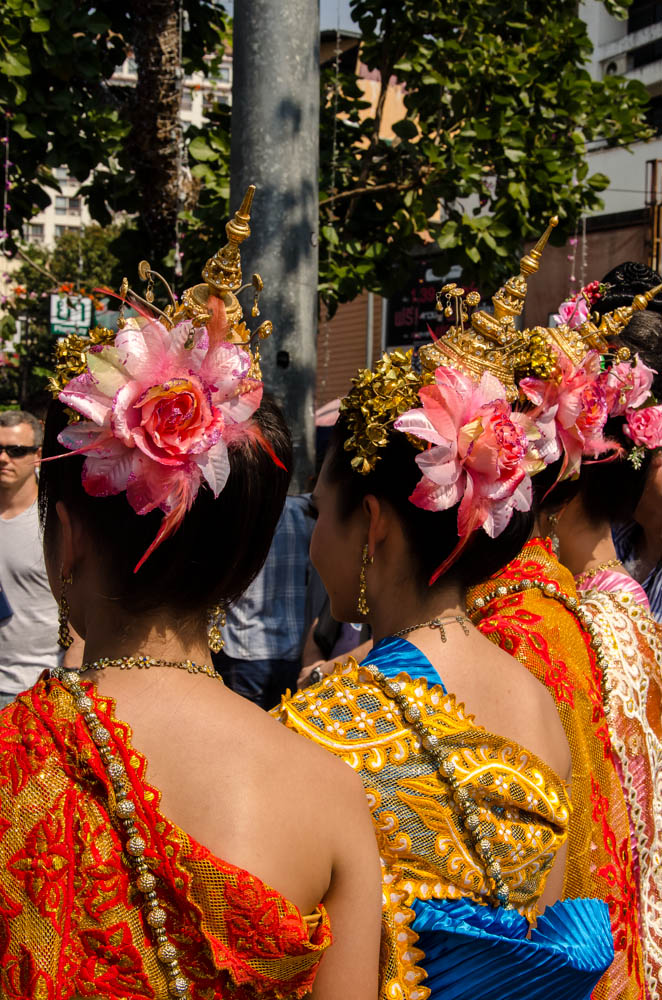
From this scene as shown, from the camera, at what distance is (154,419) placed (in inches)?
49.5

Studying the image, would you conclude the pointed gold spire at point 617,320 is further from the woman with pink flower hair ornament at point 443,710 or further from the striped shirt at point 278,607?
the striped shirt at point 278,607

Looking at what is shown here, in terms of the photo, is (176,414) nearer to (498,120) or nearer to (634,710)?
(634,710)

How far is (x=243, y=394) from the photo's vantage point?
4.38ft

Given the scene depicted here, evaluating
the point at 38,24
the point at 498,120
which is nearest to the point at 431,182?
the point at 498,120

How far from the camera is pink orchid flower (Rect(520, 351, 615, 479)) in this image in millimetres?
2174

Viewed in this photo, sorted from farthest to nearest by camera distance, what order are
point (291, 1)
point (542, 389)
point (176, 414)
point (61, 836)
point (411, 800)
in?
point (291, 1)
point (542, 389)
point (411, 800)
point (176, 414)
point (61, 836)

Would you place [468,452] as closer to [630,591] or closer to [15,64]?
[630,591]

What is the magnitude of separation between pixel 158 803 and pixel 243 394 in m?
0.53

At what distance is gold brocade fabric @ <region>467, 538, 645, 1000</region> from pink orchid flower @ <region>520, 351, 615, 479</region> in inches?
10.7

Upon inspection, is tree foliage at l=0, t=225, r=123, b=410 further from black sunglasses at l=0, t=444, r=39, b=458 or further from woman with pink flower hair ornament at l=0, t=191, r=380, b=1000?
woman with pink flower hair ornament at l=0, t=191, r=380, b=1000

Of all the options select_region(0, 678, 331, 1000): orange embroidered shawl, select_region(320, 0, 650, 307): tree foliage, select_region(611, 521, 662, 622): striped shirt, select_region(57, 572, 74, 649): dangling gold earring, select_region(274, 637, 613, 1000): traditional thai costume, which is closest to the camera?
select_region(0, 678, 331, 1000): orange embroidered shawl

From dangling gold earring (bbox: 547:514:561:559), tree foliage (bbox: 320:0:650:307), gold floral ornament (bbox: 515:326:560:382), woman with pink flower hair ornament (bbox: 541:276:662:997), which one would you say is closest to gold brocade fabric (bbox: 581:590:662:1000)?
woman with pink flower hair ornament (bbox: 541:276:662:997)

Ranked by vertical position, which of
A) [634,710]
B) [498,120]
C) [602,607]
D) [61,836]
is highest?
A: [498,120]

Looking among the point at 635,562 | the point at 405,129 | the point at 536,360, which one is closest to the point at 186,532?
the point at 536,360
